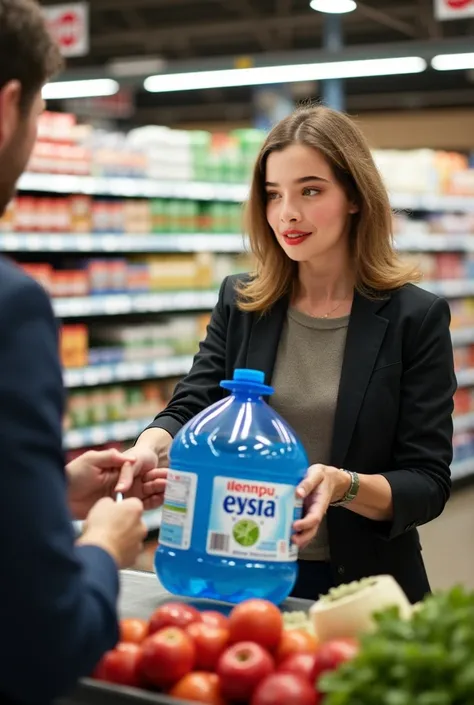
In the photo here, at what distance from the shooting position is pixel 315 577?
2543 mm

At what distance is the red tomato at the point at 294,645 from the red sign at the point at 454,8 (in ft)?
23.9

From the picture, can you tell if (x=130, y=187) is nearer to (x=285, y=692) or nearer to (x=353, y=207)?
(x=353, y=207)

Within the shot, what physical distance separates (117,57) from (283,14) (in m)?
5.52

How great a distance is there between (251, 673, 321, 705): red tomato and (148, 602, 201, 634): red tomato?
0.29 metres

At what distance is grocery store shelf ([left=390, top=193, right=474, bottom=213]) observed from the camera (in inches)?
353

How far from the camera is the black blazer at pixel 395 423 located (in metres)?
2.50

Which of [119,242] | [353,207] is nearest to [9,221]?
[119,242]

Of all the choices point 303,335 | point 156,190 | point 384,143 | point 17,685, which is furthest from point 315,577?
point 384,143

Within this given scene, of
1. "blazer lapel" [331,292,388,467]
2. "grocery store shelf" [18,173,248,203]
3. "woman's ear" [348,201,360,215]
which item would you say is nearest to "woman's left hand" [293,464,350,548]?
"blazer lapel" [331,292,388,467]

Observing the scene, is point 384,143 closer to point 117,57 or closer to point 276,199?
point 117,57

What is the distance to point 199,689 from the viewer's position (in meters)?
1.56

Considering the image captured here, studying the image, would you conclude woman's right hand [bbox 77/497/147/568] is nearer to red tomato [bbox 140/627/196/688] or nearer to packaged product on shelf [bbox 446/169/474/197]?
red tomato [bbox 140/627/196/688]

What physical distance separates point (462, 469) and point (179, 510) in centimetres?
796

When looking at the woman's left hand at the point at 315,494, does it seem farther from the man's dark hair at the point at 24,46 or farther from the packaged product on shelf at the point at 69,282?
the packaged product on shelf at the point at 69,282
